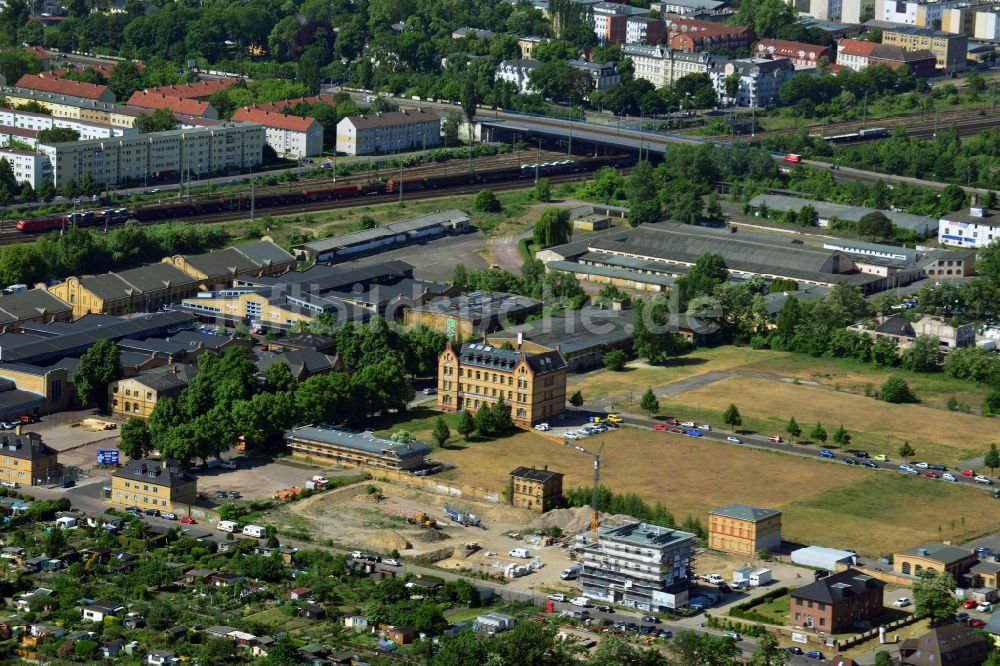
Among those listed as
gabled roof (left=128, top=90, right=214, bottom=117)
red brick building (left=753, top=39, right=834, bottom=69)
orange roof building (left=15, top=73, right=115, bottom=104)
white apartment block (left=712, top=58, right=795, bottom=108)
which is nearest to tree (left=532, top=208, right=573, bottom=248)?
gabled roof (left=128, top=90, right=214, bottom=117)

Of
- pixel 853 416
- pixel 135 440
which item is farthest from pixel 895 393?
pixel 135 440

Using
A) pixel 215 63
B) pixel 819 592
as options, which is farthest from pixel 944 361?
pixel 215 63

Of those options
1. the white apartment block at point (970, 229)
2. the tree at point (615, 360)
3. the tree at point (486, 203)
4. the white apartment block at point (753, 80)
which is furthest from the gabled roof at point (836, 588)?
the white apartment block at point (753, 80)

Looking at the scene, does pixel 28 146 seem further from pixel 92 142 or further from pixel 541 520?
pixel 541 520

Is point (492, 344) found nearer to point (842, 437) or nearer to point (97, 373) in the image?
point (842, 437)

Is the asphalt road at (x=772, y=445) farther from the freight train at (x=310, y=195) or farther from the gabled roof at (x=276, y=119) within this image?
the gabled roof at (x=276, y=119)
